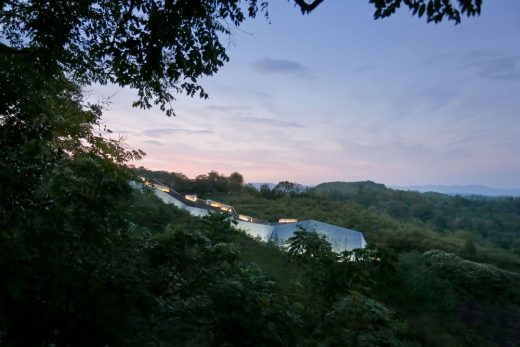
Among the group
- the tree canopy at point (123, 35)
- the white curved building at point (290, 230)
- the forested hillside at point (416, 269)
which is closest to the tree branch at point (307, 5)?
the tree canopy at point (123, 35)

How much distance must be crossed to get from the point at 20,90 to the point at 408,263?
8.40 m

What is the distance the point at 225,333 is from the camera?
9.65ft

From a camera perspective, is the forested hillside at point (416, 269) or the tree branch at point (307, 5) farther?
the forested hillside at point (416, 269)

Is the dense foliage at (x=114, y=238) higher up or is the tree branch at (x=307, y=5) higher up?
the tree branch at (x=307, y=5)

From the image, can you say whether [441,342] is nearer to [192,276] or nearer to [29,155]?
[192,276]

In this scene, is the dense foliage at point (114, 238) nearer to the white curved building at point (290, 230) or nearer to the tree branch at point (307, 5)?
the tree branch at point (307, 5)

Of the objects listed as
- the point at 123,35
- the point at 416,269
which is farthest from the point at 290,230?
the point at 123,35

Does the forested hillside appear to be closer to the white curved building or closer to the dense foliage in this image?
the dense foliage

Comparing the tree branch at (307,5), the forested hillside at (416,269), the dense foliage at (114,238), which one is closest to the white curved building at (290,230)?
the forested hillside at (416,269)

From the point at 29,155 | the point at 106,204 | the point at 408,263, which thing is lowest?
the point at 408,263

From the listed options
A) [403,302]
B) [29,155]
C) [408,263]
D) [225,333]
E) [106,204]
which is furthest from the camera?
[408,263]

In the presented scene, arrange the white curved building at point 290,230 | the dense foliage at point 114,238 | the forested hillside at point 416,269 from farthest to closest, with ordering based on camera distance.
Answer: the white curved building at point 290,230 < the forested hillside at point 416,269 < the dense foliage at point 114,238

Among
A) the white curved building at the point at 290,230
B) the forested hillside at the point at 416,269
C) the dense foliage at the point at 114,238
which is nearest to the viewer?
the dense foliage at the point at 114,238

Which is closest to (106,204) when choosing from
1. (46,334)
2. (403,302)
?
(46,334)
